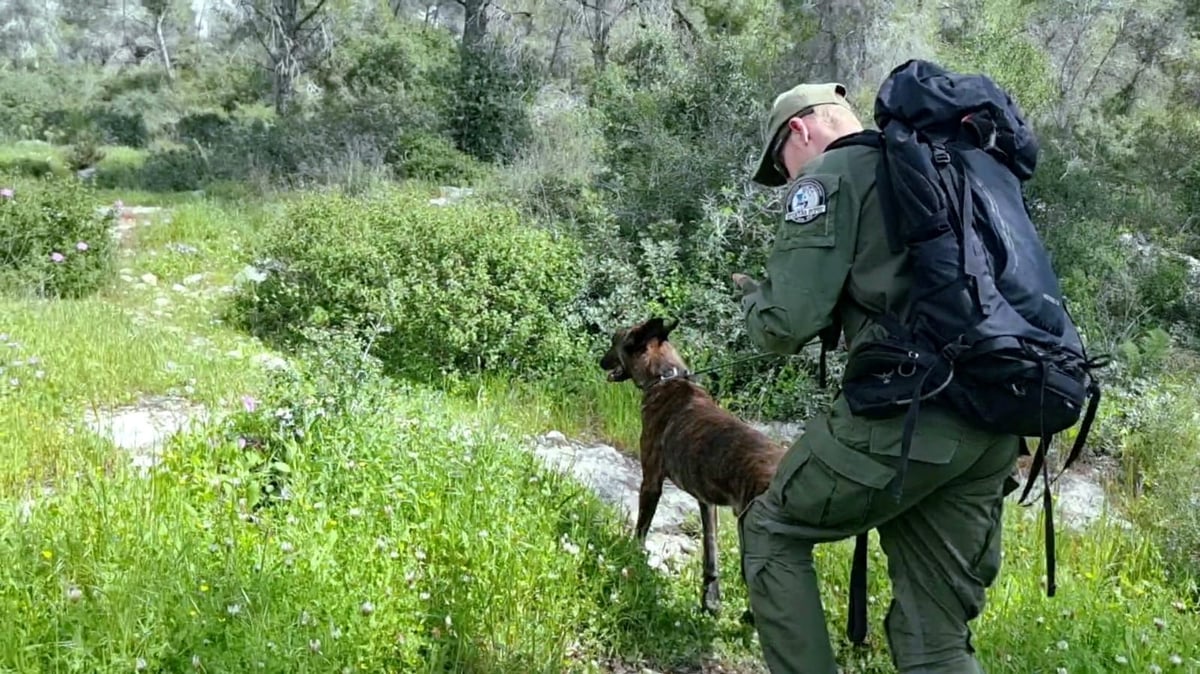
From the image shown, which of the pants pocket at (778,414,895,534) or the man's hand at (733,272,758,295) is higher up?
the man's hand at (733,272,758,295)

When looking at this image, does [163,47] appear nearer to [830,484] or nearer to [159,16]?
[159,16]

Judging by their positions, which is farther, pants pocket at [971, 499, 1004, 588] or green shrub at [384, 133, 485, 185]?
green shrub at [384, 133, 485, 185]

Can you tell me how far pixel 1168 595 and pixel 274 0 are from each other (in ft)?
77.7

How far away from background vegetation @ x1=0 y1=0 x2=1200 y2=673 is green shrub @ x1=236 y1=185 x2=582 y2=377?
0.03 metres

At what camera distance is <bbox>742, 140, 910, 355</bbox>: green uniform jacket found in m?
2.27

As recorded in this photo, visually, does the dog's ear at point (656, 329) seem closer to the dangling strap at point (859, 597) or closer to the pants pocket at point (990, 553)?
the dangling strap at point (859, 597)

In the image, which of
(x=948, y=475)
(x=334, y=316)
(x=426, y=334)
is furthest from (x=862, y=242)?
(x=334, y=316)

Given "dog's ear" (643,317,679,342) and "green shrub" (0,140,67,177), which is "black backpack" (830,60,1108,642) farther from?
→ "green shrub" (0,140,67,177)

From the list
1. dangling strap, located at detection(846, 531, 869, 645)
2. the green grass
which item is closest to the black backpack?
dangling strap, located at detection(846, 531, 869, 645)

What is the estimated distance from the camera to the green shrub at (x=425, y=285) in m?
6.36

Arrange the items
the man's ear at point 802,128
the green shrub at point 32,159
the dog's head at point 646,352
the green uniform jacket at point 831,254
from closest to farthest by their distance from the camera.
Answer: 1. the green uniform jacket at point 831,254
2. the man's ear at point 802,128
3. the dog's head at point 646,352
4. the green shrub at point 32,159

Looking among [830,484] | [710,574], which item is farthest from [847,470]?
[710,574]

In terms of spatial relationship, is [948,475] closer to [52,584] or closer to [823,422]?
[823,422]

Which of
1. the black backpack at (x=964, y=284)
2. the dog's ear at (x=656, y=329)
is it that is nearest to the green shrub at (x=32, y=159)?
the dog's ear at (x=656, y=329)
